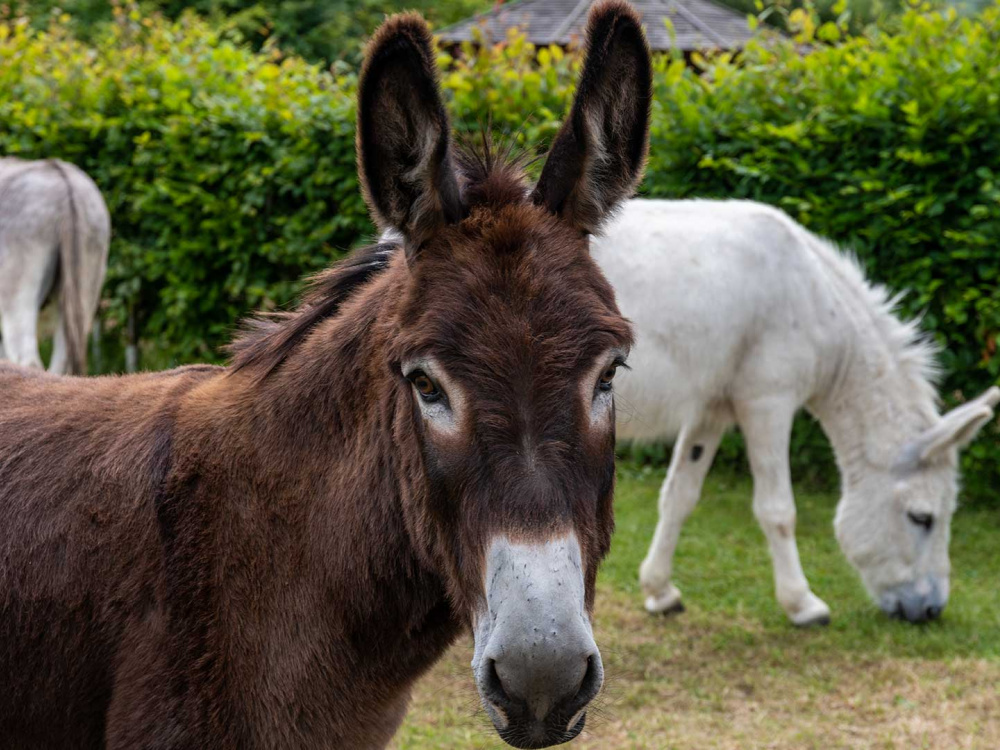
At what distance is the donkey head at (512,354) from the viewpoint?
1685 mm

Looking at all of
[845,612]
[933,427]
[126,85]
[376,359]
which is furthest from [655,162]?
[376,359]

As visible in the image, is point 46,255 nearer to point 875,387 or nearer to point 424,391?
point 875,387

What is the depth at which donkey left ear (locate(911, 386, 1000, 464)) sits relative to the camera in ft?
17.1

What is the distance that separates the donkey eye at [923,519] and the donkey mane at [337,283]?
154 inches

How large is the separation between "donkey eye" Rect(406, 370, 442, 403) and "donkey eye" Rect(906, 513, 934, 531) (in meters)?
4.30

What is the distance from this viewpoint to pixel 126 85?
931 centimetres

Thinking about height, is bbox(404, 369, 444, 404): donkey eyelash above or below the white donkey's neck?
above

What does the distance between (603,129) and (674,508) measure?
13.1 ft

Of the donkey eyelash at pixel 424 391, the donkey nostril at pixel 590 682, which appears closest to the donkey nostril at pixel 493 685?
the donkey nostril at pixel 590 682

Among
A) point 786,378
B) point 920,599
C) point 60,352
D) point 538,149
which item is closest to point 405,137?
point 538,149

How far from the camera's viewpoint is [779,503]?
18.0ft

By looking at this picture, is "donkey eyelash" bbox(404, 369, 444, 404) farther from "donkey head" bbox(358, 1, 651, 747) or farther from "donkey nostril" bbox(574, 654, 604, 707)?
"donkey nostril" bbox(574, 654, 604, 707)

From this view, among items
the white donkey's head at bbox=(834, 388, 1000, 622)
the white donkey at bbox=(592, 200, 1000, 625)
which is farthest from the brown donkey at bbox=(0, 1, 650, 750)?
the white donkey's head at bbox=(834, 388, 1000, 622)

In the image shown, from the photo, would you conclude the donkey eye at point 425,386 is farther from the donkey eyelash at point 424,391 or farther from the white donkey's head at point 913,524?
the white donkey's head at point 913,524
